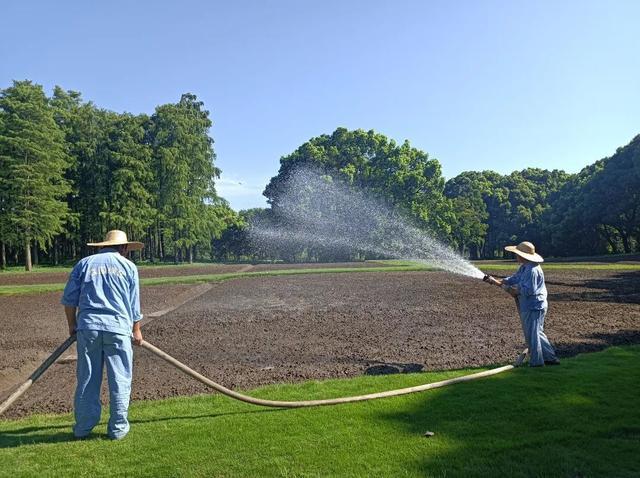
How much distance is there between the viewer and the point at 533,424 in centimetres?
513

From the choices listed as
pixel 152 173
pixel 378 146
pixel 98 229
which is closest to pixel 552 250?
pixel 378 146

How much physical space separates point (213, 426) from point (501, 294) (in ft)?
56.1

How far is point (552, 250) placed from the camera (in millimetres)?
66375

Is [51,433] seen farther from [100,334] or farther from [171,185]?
[171,185]

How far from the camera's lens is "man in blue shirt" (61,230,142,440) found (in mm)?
5180

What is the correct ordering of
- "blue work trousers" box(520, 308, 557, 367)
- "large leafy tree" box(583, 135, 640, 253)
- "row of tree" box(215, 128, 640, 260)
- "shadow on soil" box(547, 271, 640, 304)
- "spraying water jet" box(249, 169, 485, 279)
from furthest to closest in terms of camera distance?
"spraying water jet" box(249, 169, 485, 279)
"row of tree" box(215, 128, 640, 260)
"large leafy tree" box(583, 135, 640, 253)
"shadow on soil" box(547, 271, 640, 304)
"blue work trousers" box(520, 308, 557, 367)

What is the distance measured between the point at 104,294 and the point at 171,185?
2296 inches

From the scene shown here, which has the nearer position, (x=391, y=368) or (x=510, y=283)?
(x=510, y=283)

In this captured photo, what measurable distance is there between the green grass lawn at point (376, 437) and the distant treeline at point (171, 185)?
46993 mm

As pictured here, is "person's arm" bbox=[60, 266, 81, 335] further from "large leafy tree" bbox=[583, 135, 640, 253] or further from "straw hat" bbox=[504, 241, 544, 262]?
"large leafy tree" bbox=[583, 135, 640, 253]

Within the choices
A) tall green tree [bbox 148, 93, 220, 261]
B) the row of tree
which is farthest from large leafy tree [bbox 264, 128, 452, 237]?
tall green tree [bbox 148, 93, 220, 261]

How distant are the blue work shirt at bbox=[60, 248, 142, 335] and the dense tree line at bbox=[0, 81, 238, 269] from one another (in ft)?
158

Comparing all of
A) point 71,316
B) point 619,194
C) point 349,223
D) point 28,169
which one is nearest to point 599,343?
point 71,316

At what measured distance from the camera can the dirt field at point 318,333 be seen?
27.4 ft
